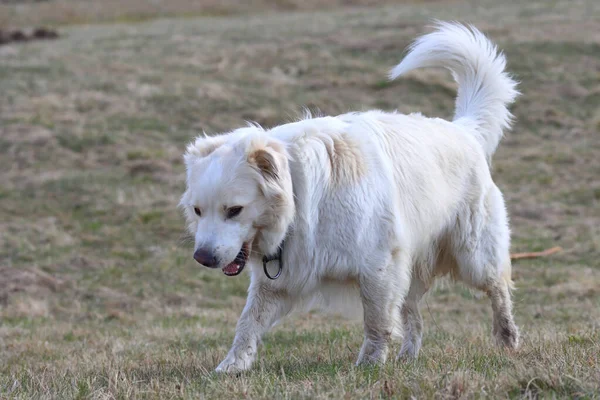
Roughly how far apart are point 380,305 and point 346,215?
635mm

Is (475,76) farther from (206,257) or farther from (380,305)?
(206,257)

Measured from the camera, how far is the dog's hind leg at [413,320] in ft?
20.5

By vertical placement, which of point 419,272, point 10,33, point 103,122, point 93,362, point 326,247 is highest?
point 326,247

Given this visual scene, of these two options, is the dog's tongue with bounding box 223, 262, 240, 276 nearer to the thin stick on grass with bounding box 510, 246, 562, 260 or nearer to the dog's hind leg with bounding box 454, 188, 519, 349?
the dog's hind leg with bounding box 454, 188, 519, 349

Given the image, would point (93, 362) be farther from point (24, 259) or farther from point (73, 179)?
point (73, 179)

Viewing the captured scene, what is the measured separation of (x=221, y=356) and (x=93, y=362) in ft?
2.92

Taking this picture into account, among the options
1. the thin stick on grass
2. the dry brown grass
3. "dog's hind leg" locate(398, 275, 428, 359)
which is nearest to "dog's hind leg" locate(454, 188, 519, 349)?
"dog's hind leg" locate(398, 275, 428, 359)

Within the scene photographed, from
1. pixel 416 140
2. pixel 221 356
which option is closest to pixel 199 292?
pixel 221 356

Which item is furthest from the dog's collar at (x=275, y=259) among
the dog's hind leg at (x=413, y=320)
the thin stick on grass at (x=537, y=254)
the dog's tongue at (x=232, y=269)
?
the thin stick on grass at (x=537, y=254)

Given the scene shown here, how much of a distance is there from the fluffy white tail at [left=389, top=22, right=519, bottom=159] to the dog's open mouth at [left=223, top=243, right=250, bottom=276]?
251 centimetres

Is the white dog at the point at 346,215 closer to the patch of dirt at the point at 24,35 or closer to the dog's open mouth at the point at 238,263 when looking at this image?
the dog's open mouth at the point at 238,263

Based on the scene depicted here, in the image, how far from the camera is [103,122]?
58.2 ft

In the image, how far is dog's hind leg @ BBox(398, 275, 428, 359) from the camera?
6.24 meters

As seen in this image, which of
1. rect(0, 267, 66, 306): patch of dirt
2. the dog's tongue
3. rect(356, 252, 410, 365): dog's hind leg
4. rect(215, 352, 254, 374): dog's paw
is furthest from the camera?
rect(0, 267, 66, 306): patch of dirt
